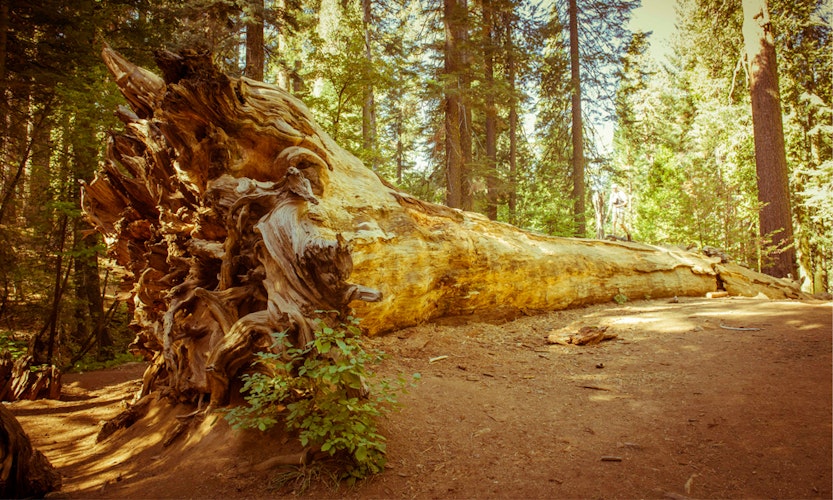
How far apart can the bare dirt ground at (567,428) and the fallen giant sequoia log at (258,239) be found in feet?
2.98

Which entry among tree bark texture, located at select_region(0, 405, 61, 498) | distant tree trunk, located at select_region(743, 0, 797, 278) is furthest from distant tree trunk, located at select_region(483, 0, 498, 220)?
tree bark texture, located at select_region(0, 405, 61, 498)

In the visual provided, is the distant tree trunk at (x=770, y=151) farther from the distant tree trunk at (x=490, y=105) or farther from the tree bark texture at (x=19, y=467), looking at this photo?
the tree bark texture at (x=19, y=467)

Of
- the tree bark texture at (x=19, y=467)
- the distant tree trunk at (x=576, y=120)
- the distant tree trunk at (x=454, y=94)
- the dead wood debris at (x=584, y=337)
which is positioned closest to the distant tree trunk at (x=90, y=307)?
the tree bark texture at (x=19, y=467)

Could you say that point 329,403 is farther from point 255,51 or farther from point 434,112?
point 434,112

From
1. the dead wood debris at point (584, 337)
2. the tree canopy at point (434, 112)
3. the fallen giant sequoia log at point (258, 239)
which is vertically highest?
the tree canopy at point (434, 112)

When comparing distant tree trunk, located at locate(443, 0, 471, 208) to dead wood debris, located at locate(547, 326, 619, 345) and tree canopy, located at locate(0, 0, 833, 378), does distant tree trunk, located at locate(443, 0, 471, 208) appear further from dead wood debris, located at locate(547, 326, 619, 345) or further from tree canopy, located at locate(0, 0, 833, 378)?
dead wood debris, located at locate(547, 326, 619, 345)

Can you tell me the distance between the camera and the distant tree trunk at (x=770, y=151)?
11.4 m

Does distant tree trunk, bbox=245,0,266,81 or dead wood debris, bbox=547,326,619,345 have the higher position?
distant tree trunk, bbox=245,0,266,81

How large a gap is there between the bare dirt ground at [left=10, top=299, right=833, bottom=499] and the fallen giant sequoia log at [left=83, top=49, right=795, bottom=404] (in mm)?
908

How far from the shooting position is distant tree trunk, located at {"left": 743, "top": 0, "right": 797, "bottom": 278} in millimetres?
11422

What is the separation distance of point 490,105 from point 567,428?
1367cm

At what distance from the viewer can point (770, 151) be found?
11.6 metres

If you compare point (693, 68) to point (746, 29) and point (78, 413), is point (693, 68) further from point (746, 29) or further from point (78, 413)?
point (78, 413)

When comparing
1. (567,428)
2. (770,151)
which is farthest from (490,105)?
(567,428)
